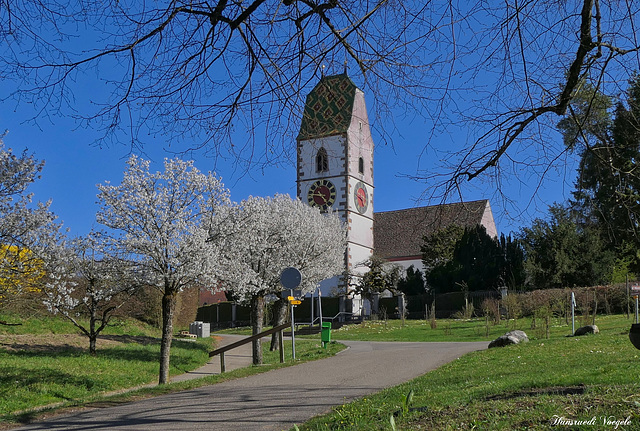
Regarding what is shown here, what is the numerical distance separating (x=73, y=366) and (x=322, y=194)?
3765 cm

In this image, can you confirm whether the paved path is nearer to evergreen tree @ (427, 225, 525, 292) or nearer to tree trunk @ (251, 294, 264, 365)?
tree trunk @ (251, 294, 264, 365)

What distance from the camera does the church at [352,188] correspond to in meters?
5.32

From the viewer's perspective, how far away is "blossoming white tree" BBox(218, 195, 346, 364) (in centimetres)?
1944

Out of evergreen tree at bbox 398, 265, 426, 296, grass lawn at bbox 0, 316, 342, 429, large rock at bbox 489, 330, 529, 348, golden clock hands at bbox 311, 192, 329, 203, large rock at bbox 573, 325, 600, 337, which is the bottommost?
grass lawn at bbox 0, 316, 342, 429

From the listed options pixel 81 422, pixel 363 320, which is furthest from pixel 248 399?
pixel 363 320

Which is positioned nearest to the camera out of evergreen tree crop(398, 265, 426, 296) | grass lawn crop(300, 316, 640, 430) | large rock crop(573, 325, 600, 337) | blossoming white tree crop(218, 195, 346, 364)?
grass lawn crop(300, 316, 640, 430)

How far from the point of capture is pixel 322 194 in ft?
173

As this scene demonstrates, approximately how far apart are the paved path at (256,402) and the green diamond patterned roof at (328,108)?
339 cm

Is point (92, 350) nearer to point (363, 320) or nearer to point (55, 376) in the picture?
point (55, 376)

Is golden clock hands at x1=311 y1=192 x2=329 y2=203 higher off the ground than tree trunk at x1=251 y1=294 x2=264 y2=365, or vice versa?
golden clock hands at x1=311 y1=192 x2=329 y2=203

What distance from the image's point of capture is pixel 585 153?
232 inches

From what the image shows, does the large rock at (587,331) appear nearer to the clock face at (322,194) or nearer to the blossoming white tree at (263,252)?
the blossoming white tree at (263,252)

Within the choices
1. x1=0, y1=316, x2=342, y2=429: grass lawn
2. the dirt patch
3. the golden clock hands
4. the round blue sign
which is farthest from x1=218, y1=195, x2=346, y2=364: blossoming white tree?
the golden clock hands

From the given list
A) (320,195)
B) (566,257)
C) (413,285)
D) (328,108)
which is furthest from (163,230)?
(320,195)
